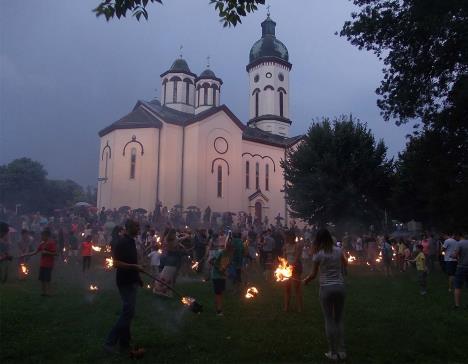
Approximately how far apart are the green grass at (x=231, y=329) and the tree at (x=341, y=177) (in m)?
15.6

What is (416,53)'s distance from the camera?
18.0 m

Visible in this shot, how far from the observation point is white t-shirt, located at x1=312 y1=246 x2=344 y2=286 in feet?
21.0

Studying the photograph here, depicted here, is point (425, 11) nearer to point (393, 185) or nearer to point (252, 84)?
point (393, 185)

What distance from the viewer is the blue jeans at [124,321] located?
6.58m

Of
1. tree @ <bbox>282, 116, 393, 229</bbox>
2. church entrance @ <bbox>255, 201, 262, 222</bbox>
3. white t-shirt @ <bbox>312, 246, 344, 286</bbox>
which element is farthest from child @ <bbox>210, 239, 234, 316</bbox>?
church entrance @ <bbox>255, 201, 262, 222</bbox>

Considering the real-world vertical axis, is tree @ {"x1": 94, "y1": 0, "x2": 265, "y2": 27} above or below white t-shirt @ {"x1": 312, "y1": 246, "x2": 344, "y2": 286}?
above

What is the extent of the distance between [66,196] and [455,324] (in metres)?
69.8

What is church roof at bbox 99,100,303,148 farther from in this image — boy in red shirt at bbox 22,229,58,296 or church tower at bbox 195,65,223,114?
boy in red shirt at bbox 22,229,58,296

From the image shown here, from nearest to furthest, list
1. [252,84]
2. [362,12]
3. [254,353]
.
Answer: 1. [254,353]
2. [362,12]
3. [252,84]

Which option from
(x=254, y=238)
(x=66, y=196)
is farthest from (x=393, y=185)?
(x=66, y=196)

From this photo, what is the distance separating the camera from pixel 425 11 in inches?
627

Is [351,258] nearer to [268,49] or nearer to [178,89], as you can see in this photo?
[178,89]

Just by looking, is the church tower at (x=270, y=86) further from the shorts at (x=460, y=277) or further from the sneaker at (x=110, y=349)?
the sneaker at (x=110, y=349)

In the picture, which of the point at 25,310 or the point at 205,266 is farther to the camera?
the point at 205,266
